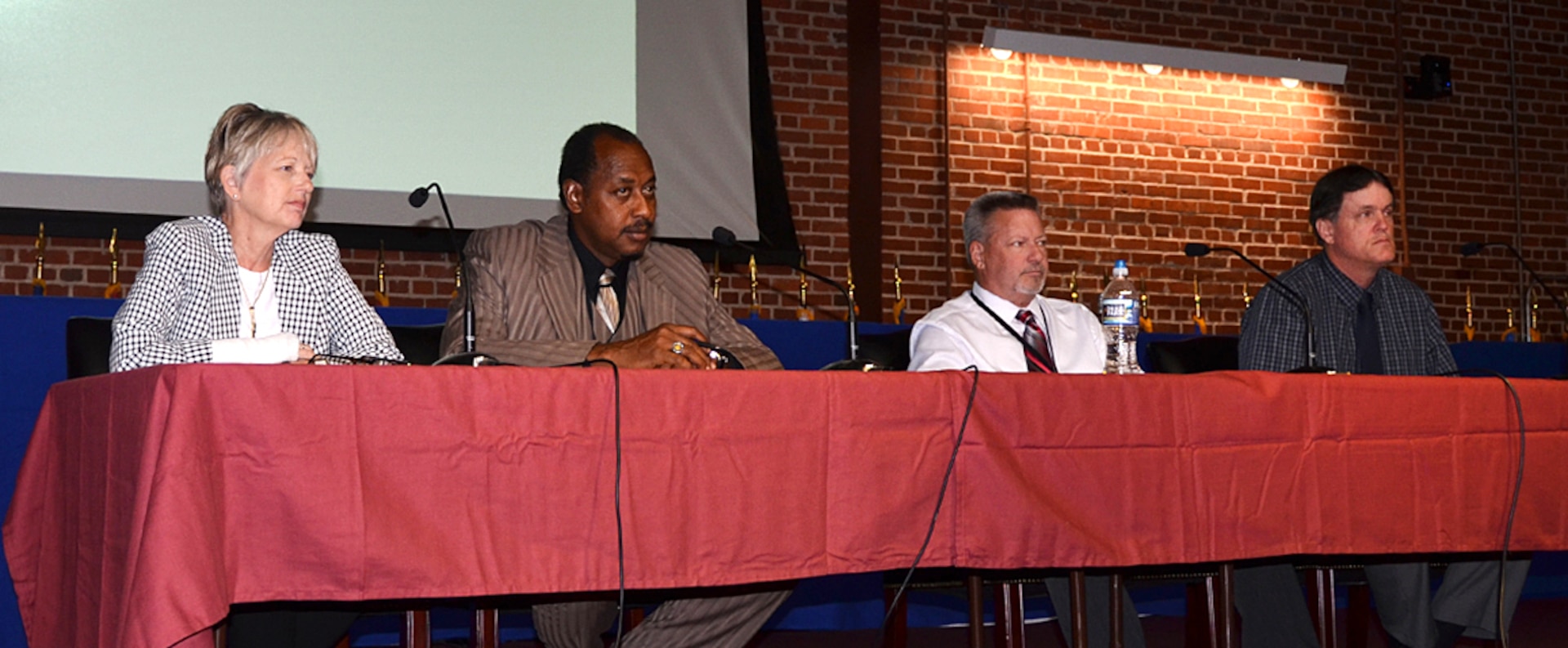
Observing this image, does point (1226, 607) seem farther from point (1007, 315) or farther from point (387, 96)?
point (387, 96)

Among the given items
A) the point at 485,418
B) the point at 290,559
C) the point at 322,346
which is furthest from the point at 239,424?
the point at 322,346

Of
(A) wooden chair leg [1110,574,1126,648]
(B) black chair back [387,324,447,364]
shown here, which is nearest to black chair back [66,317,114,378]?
(B) black chair back [387,324,447,364]

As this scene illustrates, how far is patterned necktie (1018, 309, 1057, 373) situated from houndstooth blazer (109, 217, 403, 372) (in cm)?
123

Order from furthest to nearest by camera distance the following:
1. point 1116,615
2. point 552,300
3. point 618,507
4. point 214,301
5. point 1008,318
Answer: point 1008,318
point 552,300
point 1116,615
point 214,301
point 618,507

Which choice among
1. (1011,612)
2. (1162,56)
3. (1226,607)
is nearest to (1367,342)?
(1226,607)

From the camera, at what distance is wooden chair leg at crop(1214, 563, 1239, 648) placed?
7.63 feet

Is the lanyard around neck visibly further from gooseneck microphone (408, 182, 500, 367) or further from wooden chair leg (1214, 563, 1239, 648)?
gooseneck microphone (408, 182, 500, 367)

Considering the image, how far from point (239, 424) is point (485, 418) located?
0.28 m

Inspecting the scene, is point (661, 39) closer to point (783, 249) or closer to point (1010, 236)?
point (783, 249)

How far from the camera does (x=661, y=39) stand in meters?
4.99

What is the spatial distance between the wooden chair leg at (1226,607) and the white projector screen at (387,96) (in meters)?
2.83

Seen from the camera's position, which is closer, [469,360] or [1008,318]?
[469,360]

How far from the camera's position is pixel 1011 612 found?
2.49 m

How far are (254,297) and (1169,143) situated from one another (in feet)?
14.8
